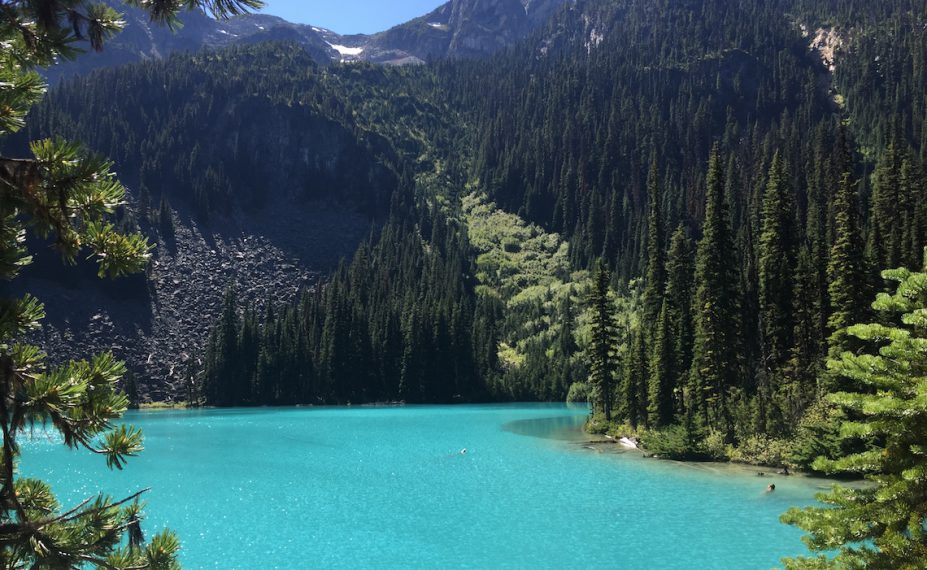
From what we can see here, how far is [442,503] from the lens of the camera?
39594 mm

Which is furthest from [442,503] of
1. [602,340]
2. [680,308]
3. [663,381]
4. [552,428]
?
[552,428]

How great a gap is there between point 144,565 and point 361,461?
52556mm

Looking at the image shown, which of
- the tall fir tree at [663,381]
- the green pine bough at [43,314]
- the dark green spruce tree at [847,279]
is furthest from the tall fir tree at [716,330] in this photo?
the green pine bough at [43,314]

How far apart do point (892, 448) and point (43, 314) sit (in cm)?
1096

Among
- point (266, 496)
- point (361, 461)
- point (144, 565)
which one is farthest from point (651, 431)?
point (144, 565)

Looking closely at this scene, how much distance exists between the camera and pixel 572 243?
639ft

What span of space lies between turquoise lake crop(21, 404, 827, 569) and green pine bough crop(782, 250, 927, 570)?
15.3 m

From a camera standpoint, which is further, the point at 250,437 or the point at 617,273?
the point at 617,273

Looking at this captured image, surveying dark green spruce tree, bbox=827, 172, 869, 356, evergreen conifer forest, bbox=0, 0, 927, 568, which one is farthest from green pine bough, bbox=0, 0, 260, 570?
dark green spruce tree, bbox=827, 172, 869, 356

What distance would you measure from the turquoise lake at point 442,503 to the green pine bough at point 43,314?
33.2 feet

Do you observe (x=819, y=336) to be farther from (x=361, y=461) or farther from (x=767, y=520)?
(x=361, y=461)

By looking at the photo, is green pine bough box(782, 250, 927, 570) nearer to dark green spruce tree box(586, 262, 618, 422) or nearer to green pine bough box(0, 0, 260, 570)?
green pine bough box(0, 0, 260, 570)

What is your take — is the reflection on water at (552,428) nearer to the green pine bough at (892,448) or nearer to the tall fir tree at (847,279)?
the tall fir tree at (847,279)

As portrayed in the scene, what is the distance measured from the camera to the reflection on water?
71750 mm
